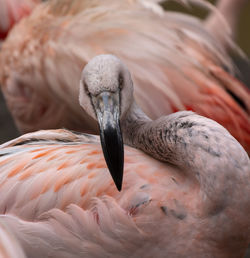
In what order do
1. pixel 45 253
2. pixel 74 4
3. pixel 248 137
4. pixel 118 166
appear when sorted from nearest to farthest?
1. pixel 118 166
2. pixel 45 253
3. pixel 248 137
4. pixel 74 4

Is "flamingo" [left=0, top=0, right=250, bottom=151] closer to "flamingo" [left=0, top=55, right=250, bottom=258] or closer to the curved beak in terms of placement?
"flamingo" [left=0, top=55, right=250, bottom=258]

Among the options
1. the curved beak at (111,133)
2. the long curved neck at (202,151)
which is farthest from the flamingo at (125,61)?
the curved beak at (111,133)

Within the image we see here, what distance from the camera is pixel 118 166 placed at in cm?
191

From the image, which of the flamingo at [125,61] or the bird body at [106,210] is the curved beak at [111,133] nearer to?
the bird body at [106,210]

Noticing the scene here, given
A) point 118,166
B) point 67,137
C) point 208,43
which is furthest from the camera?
point 208,43

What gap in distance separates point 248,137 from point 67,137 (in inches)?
36.1

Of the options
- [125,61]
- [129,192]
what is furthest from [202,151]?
[125,61]

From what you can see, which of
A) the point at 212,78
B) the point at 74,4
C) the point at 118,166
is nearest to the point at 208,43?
the point at 212,78

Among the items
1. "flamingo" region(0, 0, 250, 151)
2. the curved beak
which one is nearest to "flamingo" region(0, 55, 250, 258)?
the curved beak

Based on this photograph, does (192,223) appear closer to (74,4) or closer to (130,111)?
(130,111)

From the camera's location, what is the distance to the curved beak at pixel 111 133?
1.91 meters

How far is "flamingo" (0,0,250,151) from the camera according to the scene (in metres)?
2.94

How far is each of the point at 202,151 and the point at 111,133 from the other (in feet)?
0.93

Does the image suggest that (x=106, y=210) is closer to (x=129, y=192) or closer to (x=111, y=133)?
(x=129, y=192)
